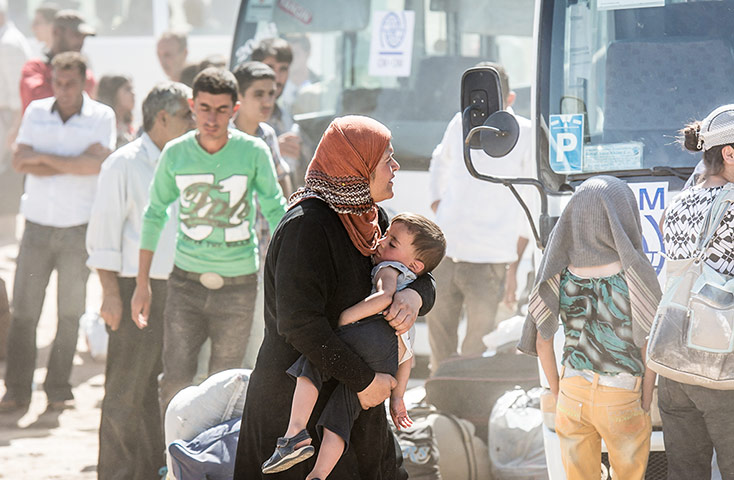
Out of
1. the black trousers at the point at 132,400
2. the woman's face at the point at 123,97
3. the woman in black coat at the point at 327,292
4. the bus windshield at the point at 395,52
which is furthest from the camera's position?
the woman's face at the point at 123,97

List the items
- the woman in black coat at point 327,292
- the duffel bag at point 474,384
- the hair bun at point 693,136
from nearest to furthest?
the woman in black coat at point 327,292, the hair bun at point 693,136, the duffel bag at point 474,384

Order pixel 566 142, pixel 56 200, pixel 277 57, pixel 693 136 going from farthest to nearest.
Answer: pixel 277 57 → pixel 56 200 → pixel 566 142 → pixel 693 136

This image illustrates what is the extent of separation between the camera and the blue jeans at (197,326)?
5.13m

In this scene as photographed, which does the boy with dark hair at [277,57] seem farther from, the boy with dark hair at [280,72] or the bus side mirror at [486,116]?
the bus side mirror at [486,116]

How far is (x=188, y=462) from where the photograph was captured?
3723mm

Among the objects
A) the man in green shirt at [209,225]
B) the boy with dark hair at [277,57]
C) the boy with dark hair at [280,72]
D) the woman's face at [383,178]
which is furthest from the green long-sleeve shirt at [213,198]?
the boy with dark hair at [277,57]

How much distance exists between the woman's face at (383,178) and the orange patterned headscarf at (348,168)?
2cm

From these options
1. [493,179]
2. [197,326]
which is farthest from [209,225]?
[493,179]

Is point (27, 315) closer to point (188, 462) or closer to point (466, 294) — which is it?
point (466, 294)

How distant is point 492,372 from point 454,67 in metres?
2.67

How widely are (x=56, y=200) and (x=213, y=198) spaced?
2240mm

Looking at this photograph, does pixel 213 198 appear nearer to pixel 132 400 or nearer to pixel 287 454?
pixel 132 400

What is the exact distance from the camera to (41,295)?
7062mm

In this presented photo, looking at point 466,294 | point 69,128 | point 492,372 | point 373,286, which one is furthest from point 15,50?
point 373,286
